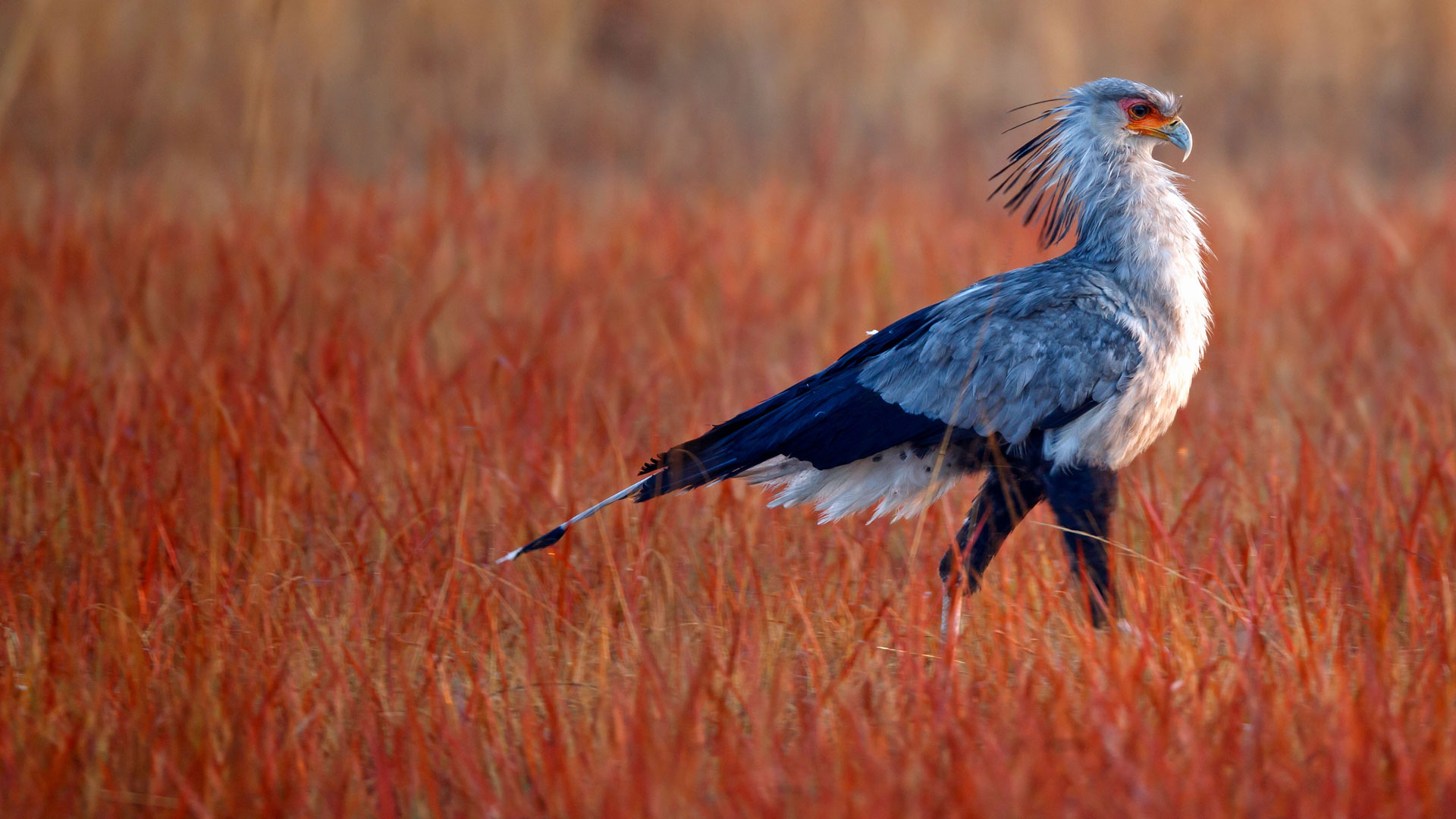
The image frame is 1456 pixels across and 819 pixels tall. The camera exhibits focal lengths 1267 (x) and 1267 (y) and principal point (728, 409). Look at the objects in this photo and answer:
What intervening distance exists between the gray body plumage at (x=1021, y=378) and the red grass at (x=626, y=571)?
21cm

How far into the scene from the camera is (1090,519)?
2844 millimetres

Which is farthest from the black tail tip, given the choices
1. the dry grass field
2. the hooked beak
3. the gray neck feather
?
the hooked beak

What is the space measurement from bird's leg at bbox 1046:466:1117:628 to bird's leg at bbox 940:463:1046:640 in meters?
0.09

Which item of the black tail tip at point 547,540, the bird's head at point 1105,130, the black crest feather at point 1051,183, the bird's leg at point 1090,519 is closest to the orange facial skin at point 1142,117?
the bird's head at point 1105,130

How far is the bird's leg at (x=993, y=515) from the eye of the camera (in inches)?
116

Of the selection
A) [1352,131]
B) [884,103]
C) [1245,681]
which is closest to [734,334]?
[1245,681]

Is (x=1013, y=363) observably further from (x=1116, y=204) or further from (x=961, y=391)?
(x=1116, y=204)

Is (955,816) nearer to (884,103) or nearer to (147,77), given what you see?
(884,103)

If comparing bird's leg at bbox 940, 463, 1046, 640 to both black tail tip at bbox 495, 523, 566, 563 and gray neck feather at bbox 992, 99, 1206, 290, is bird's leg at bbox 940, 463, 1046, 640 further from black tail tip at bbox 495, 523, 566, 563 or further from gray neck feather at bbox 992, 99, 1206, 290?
black tail tip at bbox 495, 523, 566, 563

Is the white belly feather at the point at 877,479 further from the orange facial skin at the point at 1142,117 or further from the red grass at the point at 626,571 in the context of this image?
the orange facial skin at the point at 1142,117

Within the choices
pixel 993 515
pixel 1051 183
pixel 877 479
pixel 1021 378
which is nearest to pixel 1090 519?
pixel 993 515

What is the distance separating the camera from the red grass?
2152 mm

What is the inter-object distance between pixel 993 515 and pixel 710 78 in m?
7.37

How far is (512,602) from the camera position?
119 inches
